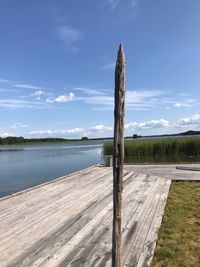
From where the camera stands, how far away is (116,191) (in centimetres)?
248

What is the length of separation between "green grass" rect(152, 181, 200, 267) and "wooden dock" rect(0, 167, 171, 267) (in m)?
0.13

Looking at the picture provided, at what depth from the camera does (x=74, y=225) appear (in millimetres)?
4457

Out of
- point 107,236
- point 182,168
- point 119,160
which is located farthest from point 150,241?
point 182,168

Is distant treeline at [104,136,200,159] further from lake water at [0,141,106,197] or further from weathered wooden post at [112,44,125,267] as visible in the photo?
weathered wooden post at [112,44,125,267]

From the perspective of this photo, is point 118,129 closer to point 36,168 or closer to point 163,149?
point 36,168

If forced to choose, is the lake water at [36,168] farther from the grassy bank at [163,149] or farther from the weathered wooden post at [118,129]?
the weathered wooden post at [118,129]

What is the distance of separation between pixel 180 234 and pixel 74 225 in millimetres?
1470

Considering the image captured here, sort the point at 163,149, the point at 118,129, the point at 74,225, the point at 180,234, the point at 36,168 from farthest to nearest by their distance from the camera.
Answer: the point at 163,149, the point at 36,168, the point at 74,225, the point at 180,234, the point at 118,129

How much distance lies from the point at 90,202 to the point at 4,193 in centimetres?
610

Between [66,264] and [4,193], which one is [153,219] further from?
[4,193]

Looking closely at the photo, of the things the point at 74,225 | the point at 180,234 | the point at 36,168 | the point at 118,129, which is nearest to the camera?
the point at 118,129

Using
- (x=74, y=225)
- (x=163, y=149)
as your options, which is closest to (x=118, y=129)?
(x=74, y=225)

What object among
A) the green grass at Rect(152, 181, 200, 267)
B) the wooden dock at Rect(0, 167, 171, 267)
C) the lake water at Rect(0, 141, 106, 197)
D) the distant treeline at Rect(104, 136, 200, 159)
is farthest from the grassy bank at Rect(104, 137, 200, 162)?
the green grass at Rect(152, 181, 200, 267)

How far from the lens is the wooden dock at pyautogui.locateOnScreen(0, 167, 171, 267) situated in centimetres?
329
